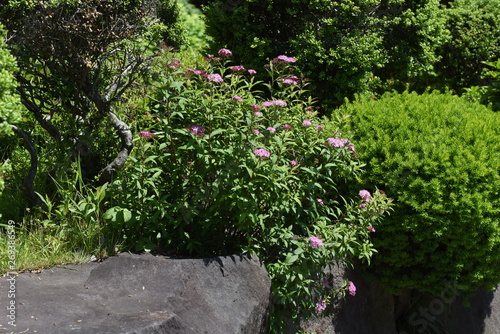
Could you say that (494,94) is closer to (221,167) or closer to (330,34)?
(330,34)

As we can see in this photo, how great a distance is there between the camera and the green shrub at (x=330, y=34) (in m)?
6.43

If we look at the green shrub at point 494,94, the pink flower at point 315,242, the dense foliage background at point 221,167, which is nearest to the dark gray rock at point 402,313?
the dense foliage background at point 221,167

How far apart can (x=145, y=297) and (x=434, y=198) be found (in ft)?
8.24

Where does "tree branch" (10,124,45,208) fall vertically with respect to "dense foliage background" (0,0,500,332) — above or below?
below

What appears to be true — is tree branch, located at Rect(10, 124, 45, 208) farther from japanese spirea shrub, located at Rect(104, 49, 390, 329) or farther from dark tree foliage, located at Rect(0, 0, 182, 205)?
japanese spirea shrub, located at Rect(104, 49, 390, 329)

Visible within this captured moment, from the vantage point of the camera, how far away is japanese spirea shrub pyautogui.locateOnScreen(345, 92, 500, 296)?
16.1 ft

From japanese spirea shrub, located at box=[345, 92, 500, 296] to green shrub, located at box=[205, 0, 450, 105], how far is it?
123 centimetres

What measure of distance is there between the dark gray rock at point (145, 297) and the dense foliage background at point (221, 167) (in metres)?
0.27

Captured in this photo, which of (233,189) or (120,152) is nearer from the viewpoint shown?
(233,189)

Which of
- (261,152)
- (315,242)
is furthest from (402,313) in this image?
(261,152)

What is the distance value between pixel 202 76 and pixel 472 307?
3874 millimetres

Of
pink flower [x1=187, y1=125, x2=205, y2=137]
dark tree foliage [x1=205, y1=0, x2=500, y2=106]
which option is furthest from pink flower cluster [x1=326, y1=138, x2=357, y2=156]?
dark tree foliage [x1=205, y1=0, x2=500, y2=106]

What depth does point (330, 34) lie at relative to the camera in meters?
6.49

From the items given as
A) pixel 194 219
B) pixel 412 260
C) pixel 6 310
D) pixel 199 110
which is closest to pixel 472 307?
pixel 412 260
